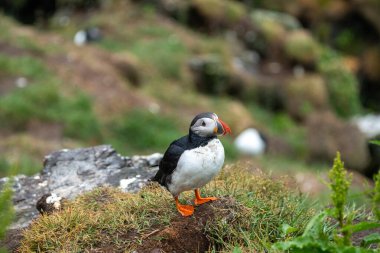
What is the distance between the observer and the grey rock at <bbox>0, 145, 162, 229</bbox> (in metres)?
4.99

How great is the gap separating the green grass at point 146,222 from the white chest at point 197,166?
0.31 m

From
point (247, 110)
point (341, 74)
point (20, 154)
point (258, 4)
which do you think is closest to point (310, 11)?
point (258, 4)

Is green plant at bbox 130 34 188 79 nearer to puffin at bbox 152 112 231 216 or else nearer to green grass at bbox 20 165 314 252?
green grass at bbox 20 165 314 252

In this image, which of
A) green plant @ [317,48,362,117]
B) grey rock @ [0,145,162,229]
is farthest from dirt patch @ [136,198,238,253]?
green plant @ [317,48,362,117]

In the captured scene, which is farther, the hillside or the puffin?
the hillside

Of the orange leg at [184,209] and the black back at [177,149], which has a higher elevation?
the black back at [177,149]

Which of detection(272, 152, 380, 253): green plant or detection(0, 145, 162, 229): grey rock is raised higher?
detection(0, 145, 162, 229): grey rock

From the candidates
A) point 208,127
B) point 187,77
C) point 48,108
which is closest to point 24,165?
point 48,108

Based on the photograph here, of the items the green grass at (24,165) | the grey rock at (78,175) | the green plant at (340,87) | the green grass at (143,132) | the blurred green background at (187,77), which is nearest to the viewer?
the grey rock at (78,175)

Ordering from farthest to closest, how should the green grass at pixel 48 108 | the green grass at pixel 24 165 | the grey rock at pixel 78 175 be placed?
the green grass at pixel 48 108 < the green grass at pixel 24 165 < the grey rock at pixel 78 175

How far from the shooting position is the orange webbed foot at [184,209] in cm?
382

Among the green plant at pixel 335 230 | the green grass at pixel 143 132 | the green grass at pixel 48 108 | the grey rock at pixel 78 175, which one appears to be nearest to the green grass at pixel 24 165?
the green grass at pixel 48 108

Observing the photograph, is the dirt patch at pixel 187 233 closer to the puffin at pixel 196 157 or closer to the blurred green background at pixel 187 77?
the puffin at pixel 196 157

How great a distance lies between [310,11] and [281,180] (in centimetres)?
2026
